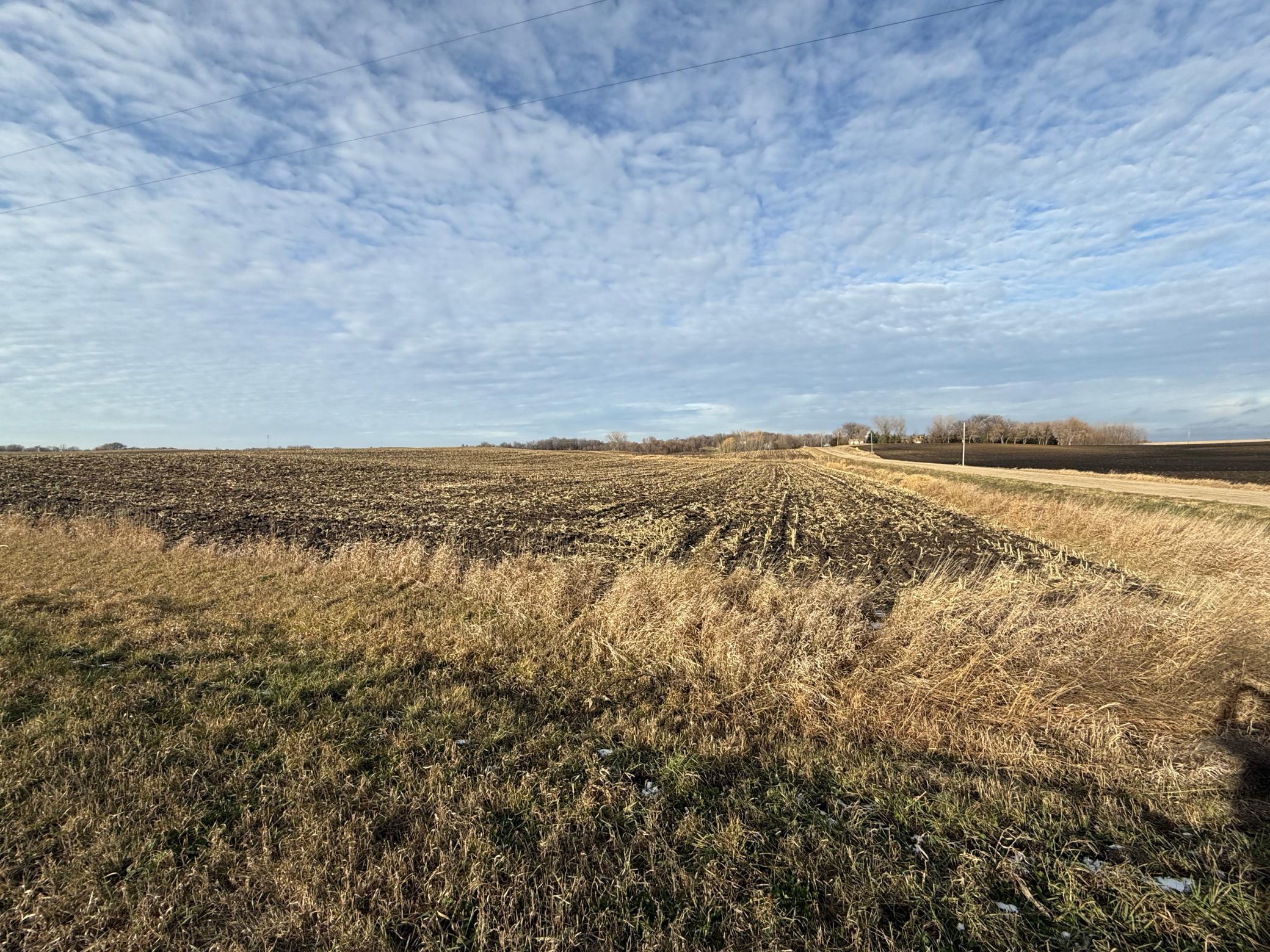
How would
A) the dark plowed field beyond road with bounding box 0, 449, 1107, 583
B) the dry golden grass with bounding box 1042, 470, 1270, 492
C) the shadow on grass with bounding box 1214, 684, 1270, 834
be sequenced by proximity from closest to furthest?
the shadow on grass with bounding box 1214, 684, 1270, 834 → the dark plowed field beyond road with bounding box 0, 449, 1107, 583 → the dry golden grass with bounding box 1042, 470, 1270, 492

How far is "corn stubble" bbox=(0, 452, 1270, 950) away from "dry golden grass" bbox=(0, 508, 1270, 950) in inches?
0.9

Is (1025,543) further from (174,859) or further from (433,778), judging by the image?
(174,859)

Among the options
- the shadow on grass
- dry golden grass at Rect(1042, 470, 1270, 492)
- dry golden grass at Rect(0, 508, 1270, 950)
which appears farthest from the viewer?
dry golden grass at Rect(1042, 470, 1270, 492)

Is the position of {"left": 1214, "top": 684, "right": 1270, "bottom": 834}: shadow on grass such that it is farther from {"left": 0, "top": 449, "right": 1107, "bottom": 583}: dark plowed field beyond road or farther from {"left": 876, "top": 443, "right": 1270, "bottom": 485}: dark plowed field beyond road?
{"left": 876, "top": 443, "right": 1270, "bottom": 485}: dark plowed field beyond road

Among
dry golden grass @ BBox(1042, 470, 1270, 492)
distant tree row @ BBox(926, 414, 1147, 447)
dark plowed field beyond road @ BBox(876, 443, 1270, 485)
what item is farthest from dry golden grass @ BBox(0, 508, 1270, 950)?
distant tree row @ BBox(926, 414, 1147, 447)

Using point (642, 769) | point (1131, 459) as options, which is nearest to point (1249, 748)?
point (642, 769)

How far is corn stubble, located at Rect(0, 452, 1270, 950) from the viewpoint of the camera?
2914 millimetres

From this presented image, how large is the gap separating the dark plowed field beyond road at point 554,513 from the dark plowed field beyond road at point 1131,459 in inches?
1213

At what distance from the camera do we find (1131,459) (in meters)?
74.3

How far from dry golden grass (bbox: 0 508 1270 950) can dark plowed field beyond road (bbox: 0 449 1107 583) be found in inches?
269

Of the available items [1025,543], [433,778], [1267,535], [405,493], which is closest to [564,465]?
[405,493]

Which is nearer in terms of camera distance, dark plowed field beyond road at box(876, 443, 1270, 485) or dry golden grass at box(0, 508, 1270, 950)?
dry golden grass at box(0, 508, 1270, 950)

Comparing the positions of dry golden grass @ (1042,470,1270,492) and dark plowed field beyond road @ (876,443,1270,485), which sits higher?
dark plowed field beyond road @ (876,443,1270,485)

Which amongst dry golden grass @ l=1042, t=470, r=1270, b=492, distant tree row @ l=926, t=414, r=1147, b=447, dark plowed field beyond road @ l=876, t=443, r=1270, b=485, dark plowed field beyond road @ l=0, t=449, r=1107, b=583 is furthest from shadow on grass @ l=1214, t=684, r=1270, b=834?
distant tree row @ l=926, t=414, r=1147, b=447
